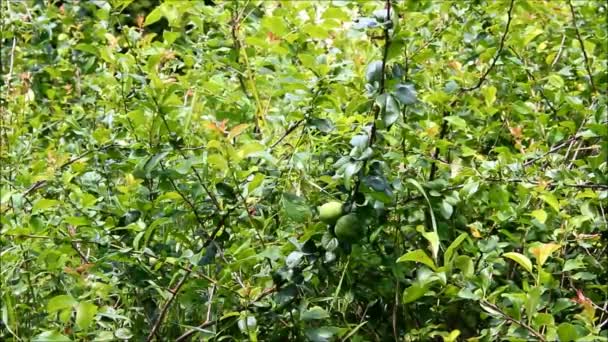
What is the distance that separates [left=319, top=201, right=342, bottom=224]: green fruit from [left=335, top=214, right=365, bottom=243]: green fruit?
0.8 inches

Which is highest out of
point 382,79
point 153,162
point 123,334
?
point 382,79

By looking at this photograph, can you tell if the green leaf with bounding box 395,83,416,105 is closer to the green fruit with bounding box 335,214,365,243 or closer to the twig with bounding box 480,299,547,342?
the green fruit with bounding box 335,214,365,243

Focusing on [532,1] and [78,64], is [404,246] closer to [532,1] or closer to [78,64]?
[532,1]

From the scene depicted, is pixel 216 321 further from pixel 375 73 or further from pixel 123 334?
pixel 375 73

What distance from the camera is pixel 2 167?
2.14 meters

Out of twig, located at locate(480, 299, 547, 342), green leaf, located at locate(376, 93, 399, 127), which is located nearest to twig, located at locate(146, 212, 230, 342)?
green leaf, located at locate(376, 93, 399, 127)

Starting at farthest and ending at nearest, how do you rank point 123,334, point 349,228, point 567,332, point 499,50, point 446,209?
1. point 499,50
2. point 446,209
3. point 123,334
4. point 349,228
5. point 567,332

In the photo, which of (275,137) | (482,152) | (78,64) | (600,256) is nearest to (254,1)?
(275,137)

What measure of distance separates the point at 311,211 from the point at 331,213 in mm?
119

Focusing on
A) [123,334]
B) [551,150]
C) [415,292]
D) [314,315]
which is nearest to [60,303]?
[123,334]

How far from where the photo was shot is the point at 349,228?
1.41 metres

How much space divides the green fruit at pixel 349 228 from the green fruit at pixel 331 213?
0.02 meters

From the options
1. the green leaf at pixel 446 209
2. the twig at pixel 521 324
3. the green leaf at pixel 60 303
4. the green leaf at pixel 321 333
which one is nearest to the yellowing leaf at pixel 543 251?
the twig at pixel 521 324

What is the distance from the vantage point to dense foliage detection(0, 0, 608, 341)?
4.76 ft
